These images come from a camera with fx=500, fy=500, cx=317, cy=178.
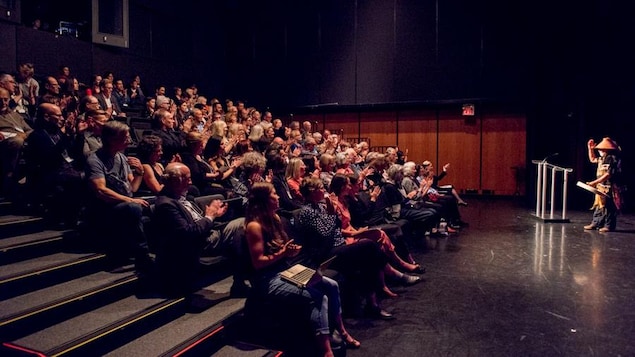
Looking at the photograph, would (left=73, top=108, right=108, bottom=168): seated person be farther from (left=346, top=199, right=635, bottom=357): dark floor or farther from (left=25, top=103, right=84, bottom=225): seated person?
(left=346, top=199, right=635, bottom=357): dark floor

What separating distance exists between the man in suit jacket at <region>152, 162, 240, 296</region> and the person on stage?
6.38 m

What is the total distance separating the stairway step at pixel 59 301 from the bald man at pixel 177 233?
29cm

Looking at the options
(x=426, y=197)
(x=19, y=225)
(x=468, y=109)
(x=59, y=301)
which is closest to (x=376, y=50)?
(x=468, y=109)

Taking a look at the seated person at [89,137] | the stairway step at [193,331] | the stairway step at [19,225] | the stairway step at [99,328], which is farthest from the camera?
the seated person at [89,137]

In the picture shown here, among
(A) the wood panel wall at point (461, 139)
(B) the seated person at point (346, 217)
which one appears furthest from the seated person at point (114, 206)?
(A) the wood panel wall at point (461, 139)

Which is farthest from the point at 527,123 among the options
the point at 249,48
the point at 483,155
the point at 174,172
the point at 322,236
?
the point at 174,172

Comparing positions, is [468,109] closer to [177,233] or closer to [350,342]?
[350,342]

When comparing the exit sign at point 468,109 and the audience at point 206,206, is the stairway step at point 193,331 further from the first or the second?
the exit sign at point 468,109

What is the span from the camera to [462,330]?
12.2ft

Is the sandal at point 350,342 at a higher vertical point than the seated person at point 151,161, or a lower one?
lower

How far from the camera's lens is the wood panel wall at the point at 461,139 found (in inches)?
472

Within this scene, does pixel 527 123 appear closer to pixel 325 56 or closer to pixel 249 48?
pixel 325 56

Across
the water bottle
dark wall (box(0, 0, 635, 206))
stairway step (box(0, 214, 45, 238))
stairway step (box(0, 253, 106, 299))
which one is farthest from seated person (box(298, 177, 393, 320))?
dark wall (box(0, 0, 635, 206))

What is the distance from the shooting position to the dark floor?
3.46 m
